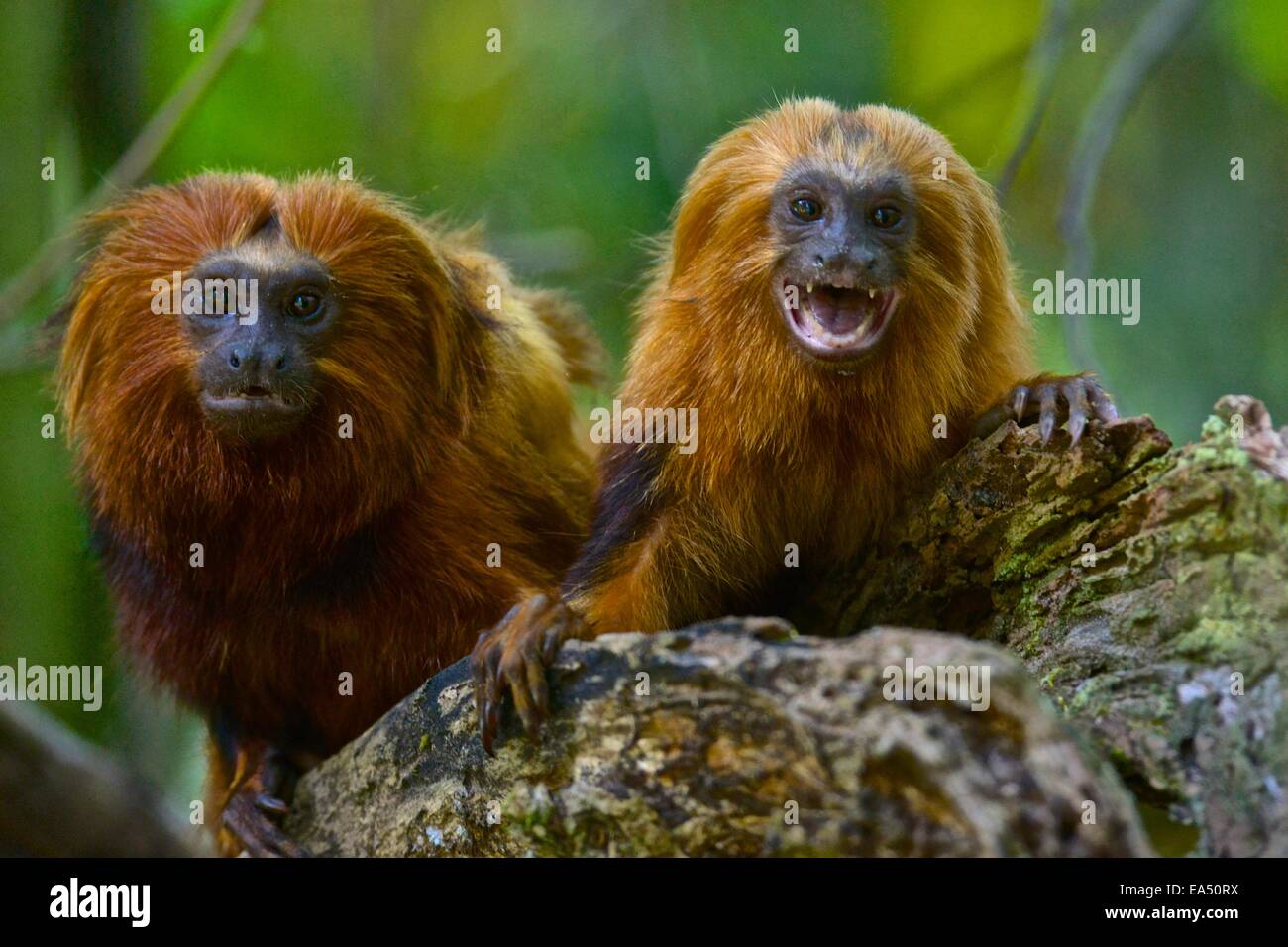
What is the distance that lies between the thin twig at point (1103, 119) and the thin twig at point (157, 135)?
2.91 m

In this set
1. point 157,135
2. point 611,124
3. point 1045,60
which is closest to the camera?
point 157,135

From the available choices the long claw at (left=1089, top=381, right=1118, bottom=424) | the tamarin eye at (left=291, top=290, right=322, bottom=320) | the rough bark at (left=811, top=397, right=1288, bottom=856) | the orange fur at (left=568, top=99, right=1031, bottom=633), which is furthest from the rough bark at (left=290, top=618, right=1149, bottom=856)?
the tamarin eye at (left=291, top=290, right=322, bottom=320)

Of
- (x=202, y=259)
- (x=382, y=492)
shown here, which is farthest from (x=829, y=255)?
(x=202, y=259)

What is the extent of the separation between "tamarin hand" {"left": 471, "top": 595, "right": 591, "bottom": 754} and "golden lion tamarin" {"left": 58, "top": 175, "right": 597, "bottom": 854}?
740 millimetres

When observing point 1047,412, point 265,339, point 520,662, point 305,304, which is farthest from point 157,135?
point 1047,412

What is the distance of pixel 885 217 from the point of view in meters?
3.27

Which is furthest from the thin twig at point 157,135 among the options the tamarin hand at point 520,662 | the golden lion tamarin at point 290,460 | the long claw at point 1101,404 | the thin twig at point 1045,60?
the long claw at point 1101,404

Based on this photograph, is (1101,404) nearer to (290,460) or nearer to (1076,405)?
(1076,405)

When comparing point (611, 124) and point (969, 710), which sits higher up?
point (611, 124)

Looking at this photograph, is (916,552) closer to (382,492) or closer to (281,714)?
(382,492)

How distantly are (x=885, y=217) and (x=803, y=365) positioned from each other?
402 mm

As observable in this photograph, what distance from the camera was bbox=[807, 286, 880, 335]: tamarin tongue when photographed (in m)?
3.28

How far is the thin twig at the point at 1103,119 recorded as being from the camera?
4.57 m

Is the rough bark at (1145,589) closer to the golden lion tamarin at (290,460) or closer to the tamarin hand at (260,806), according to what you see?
the golden lion tamarin at (290,460)
